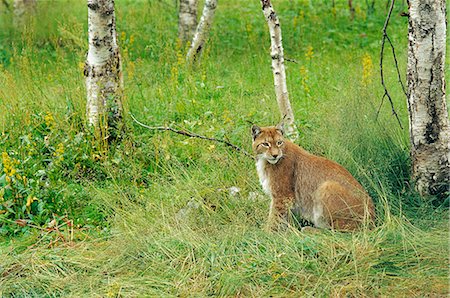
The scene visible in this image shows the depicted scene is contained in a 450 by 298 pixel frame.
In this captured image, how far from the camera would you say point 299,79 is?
10383mm

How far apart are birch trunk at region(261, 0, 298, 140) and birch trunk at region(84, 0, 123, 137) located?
65.7 inches

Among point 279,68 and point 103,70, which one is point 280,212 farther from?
point 103,70

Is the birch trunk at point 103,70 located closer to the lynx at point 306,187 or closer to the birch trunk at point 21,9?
the lynx at point 306,187

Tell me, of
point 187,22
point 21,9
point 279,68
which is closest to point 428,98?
point 279,68

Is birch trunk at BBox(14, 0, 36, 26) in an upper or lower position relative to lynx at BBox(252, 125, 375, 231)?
upper

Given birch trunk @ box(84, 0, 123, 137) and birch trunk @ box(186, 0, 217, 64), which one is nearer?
birch trunk @ box(84, 0, 123, 137)

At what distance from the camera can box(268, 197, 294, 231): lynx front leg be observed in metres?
6.08

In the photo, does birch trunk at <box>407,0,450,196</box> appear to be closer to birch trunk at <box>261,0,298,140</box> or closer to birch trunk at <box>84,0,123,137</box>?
birch trunk at <box>261,0,298,140</box>

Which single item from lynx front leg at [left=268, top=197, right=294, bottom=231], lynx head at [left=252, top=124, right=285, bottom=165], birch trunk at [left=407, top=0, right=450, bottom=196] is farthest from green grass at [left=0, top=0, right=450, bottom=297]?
lynx head at [left=252, top=124, right=285, bottom=165]

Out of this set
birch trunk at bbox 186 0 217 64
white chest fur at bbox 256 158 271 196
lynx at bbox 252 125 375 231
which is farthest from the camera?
birch trunk at bbox 186 0 217 64

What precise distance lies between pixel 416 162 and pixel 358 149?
0.62m

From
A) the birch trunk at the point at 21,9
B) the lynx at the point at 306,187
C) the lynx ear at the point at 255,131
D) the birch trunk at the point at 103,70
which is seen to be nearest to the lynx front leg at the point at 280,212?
the lynx at the point at 306,187

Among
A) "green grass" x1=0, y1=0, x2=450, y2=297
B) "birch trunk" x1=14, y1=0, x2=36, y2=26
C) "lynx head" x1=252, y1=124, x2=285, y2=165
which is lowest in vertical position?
"green grass" x1=0, y1=0, x2=450, y2=297

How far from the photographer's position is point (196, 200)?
6.56 m
